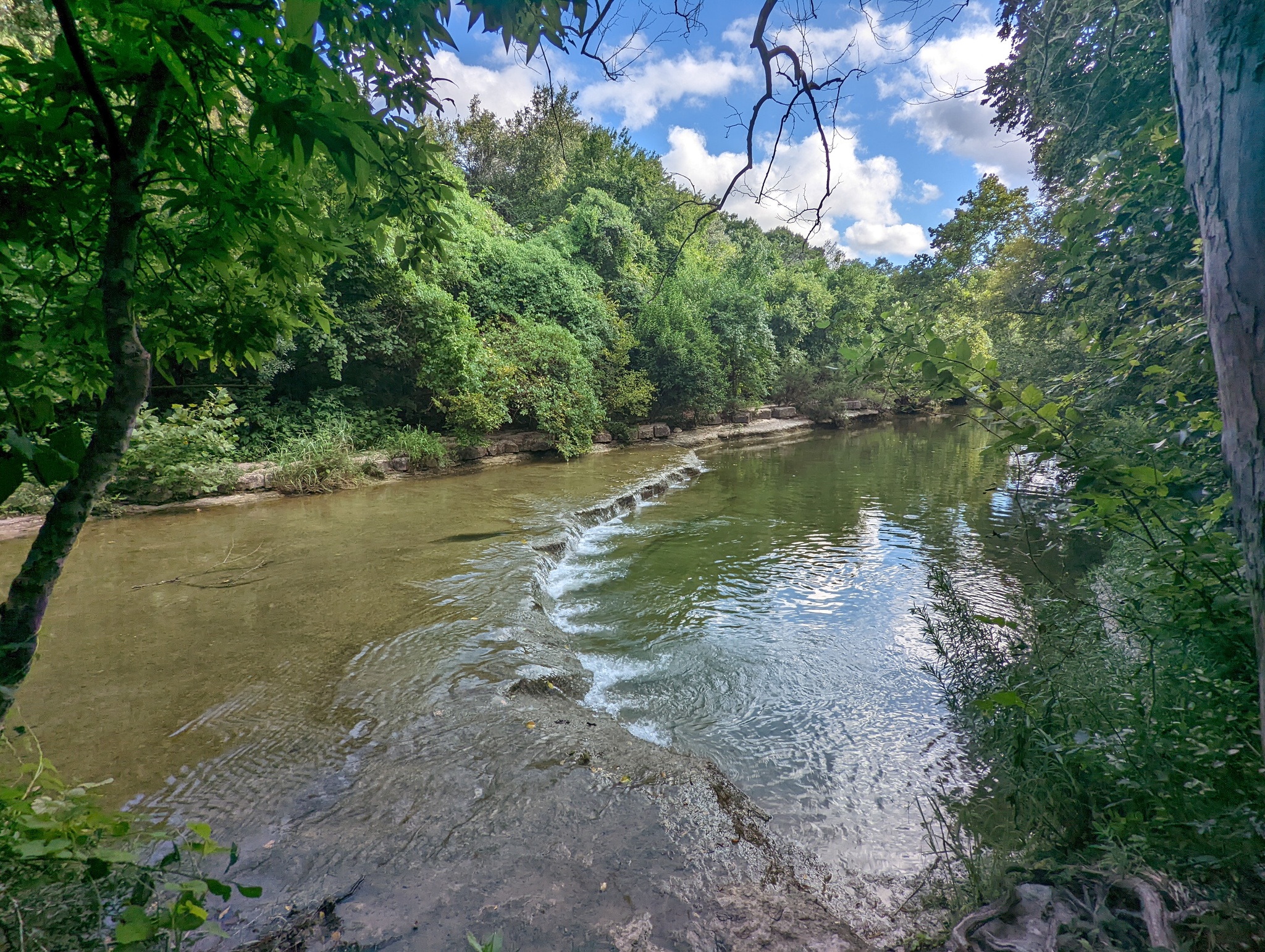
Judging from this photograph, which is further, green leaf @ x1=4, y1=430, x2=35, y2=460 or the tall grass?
the tall grass

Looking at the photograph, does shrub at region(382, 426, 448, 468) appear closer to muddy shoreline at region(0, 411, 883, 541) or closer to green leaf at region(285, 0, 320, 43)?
muddy shoreline at region(0, 411, 883, 541)

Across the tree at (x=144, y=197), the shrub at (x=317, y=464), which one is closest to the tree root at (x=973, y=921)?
the tree at (x=144, y=197)

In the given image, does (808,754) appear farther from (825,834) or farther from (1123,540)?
(1123,540)

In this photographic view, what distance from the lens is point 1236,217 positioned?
1.00 meters

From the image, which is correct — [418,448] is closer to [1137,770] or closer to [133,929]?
[133,929]

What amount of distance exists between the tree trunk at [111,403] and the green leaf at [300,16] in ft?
2.00

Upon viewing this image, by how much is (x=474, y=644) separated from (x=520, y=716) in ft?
4.08

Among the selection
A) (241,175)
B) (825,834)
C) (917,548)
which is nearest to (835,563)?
(917,548)

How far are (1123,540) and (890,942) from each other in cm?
421

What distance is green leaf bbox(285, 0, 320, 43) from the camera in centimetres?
99

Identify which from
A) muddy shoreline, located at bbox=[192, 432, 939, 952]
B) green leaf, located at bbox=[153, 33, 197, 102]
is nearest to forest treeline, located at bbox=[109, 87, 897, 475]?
green leaf, located at bbox=[153, 33, 197, 102]

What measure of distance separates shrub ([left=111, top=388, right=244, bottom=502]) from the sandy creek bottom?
0.71 m

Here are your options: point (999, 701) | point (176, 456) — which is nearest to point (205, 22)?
point (999, 701)

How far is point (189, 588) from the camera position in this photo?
592cm
